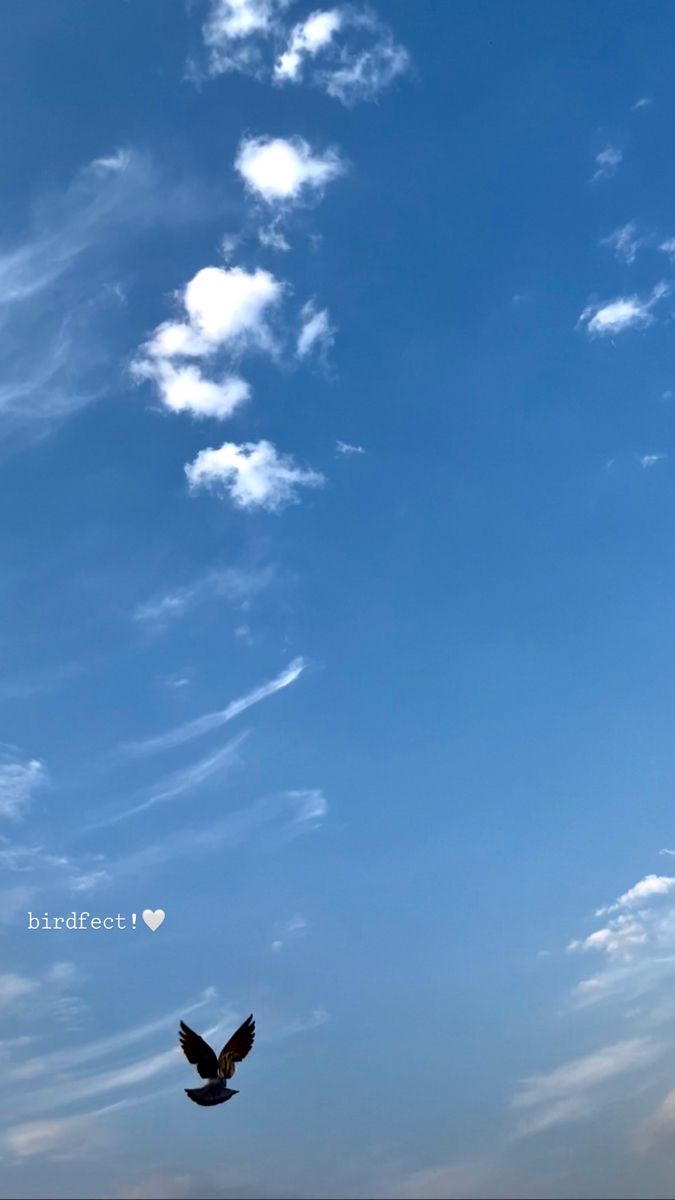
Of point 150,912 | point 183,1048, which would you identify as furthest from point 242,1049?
point 150,912

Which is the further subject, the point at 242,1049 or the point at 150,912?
the point at 150,912

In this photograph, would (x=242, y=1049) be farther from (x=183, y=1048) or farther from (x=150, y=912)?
(x=150, y=912)

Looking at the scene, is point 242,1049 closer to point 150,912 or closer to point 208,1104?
point 208,1104

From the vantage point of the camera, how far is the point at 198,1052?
7488 centimetres

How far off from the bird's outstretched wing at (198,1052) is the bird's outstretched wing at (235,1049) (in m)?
0.51

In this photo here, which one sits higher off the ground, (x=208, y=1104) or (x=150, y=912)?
(x=150, y=912)

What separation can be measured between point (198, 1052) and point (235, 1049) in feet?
8.76

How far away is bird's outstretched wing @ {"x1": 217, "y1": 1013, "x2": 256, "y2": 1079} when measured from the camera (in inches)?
2953

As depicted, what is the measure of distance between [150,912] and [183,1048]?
72.3 feet

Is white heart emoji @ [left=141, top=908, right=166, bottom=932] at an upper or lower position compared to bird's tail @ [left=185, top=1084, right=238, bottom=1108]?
upper

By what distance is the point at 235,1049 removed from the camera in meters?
75.8

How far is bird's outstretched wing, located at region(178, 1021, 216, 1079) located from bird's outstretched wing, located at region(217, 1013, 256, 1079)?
51 cm

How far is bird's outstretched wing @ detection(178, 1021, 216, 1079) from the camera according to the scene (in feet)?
245

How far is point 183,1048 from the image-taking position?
245 feet
